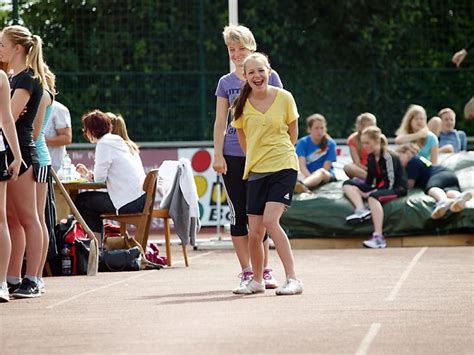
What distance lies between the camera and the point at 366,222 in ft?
58.5

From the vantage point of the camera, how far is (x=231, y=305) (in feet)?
32.6

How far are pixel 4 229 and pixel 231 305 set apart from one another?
1712mm

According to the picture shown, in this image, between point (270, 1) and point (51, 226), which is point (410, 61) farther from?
point (51, 226)

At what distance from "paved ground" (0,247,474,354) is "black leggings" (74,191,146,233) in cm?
80

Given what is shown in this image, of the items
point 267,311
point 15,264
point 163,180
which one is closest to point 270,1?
point 163,180

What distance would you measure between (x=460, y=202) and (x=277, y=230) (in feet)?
23.5

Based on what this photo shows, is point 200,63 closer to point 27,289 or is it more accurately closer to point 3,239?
point 27,289

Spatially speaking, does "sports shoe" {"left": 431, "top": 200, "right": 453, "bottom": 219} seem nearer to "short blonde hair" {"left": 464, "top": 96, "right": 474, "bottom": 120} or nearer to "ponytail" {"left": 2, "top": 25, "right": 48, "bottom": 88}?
"short blonde hair" {"left": 464, "top": 96, "right": 474, "bottom": 120}

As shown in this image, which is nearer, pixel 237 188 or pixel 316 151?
pixel 237 188

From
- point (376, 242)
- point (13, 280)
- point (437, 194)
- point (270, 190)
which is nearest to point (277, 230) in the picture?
point (270, 190)

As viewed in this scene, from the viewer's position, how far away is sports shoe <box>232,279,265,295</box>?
35.4ft

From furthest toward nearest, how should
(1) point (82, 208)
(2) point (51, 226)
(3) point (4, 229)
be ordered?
(1) point (82, 208) → (2) point (51, 226) → (3) point (4, 229)

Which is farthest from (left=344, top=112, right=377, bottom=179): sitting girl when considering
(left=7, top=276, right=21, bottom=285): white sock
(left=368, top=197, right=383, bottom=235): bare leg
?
(left=7, top=276, right=21, bottom=285): white sock

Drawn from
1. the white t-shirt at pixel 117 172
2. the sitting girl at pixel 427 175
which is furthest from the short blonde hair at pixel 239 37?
the sitting girl at pixel 427 175
